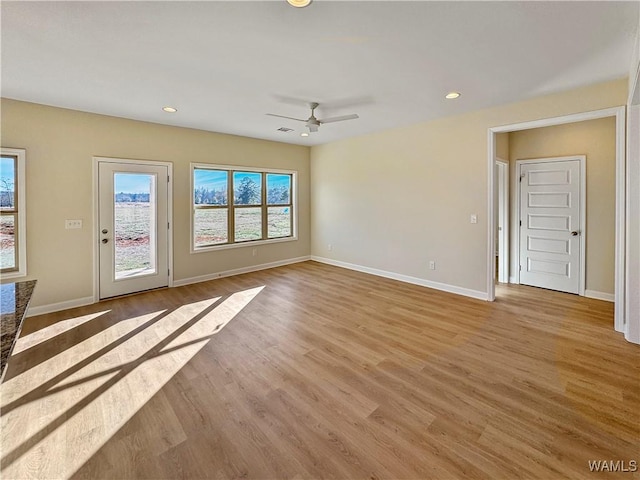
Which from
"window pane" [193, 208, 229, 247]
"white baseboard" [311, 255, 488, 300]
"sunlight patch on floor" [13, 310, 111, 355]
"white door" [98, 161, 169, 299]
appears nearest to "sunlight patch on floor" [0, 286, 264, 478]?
"sunlight patch on floor" [13, 310, 111, 355]

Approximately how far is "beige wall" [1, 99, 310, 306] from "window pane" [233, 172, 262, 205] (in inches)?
36.3

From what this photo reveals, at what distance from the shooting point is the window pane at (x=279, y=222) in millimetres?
6727

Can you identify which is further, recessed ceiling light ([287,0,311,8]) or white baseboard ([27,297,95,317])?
white baseboard ([27,297,95,317])

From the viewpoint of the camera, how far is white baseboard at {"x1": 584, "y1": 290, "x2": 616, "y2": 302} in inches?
166

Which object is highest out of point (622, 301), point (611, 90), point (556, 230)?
point (611, 90)

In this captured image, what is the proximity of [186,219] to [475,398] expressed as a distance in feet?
16.2

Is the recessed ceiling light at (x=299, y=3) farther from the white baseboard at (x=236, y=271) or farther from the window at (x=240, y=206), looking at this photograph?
the white baseboard at (x=236, y=271)

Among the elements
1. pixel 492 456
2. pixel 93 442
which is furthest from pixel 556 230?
pixel 93 442

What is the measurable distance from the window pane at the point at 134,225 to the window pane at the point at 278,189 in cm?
236

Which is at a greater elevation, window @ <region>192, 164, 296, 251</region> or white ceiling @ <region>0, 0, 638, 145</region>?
white ceiling @ <region>0, 0, 638, 145</region>

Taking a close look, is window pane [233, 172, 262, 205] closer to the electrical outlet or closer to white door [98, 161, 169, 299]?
white door [98, 161, 169, 299]

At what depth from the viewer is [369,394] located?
2293mm

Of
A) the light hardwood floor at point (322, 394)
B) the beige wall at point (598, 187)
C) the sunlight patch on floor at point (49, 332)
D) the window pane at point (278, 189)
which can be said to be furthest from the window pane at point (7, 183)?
the beige wall at point (598, 187)

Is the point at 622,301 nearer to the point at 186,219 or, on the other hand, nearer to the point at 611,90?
the point at 611,90
